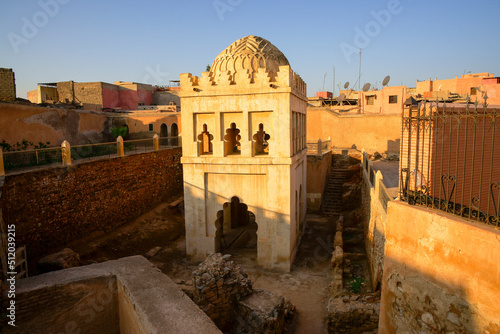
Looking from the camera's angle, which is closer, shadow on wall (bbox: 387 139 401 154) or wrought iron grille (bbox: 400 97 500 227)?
wrought iron grille (bbox: 400 97 500 227)

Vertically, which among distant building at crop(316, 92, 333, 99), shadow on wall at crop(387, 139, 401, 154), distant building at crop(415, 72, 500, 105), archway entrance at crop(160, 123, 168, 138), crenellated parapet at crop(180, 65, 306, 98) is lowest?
shadow on wall at crop(387, 139, 401, 154)

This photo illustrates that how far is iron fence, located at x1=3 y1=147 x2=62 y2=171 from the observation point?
10.6 metres

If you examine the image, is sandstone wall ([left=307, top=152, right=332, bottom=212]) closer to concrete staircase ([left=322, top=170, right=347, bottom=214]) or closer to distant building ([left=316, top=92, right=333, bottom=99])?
concrete staircase ([left=322, top=170, right=347, bottom=214])

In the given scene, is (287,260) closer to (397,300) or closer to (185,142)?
(185,142)

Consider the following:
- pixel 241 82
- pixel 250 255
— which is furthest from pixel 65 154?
pixel 250 255

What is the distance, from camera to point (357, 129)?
2503cm

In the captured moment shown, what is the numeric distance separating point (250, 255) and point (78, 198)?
6.79 metres

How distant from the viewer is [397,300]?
4.87 metres

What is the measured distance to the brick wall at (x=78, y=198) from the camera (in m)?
10.3

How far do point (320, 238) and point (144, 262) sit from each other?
8522 mm

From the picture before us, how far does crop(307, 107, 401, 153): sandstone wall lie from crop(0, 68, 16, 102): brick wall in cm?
1921

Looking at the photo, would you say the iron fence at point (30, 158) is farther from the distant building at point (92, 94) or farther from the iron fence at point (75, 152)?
the distant building at point (92, 94)

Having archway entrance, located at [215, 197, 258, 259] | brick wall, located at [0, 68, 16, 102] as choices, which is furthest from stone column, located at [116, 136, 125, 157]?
brick wall, located at [0, 68, 16, 102]

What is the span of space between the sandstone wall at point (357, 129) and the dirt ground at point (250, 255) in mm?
10161
